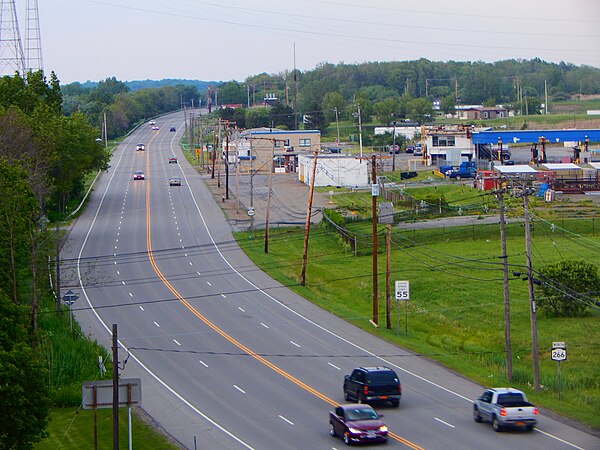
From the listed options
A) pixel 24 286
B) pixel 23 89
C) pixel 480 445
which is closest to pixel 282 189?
pixel 23 89

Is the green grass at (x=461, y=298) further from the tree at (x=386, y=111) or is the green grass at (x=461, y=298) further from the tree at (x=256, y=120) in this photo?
the tree at (x=386, y=111)

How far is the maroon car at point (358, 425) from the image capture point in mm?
26234

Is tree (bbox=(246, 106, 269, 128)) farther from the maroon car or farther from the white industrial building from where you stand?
the maroon car

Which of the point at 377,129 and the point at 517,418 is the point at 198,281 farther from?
the point at 377,129

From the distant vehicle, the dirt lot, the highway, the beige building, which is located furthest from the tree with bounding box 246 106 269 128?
the highway


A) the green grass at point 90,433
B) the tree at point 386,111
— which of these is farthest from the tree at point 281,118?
the green grass at point 90,433

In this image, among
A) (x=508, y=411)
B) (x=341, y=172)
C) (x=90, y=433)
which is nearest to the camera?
(x=508, y=411)

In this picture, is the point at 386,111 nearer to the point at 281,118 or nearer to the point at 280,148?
the point at 281,118

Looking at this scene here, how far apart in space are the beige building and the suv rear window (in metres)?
85.4

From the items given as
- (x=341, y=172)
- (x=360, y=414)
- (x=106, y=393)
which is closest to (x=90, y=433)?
(x=106, y=393)

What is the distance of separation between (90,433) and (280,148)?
101 meters

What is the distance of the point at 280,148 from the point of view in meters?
129

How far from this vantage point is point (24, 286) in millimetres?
39062

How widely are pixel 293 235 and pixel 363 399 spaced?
40.2 metres
